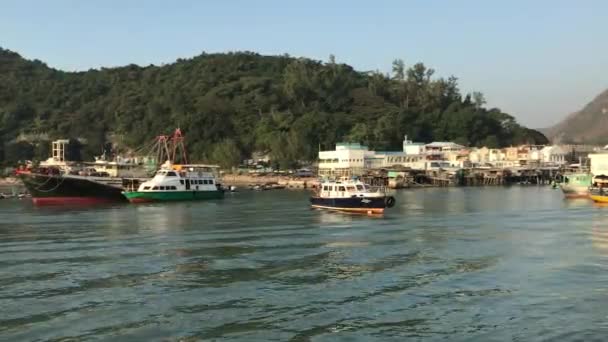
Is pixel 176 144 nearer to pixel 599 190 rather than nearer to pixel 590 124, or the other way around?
pixel 599 190

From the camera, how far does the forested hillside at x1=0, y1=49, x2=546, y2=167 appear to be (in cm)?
14638

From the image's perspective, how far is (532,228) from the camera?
40.6m

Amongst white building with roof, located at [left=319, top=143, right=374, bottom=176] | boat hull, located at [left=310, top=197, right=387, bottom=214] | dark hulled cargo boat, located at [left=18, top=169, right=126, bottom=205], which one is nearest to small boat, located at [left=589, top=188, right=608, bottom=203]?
boat hull, located at [left=310, top=197, right=387, bottom=214]

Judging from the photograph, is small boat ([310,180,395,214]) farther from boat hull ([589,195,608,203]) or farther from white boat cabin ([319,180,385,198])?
boat hull ([589,195,608,203])

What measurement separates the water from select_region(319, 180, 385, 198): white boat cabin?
5.58 meters

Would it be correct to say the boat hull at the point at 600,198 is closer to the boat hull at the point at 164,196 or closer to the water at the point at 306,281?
the water at the point at 306,281

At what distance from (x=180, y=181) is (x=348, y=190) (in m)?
27.2

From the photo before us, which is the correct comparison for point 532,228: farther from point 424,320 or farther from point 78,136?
point 78,136

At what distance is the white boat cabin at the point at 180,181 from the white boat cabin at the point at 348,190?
2369cm

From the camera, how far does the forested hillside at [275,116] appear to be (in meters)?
146

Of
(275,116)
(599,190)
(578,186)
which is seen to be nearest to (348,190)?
(599,190)

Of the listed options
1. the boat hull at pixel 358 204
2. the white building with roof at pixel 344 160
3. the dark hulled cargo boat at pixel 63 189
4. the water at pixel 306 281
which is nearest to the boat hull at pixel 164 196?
the dark hulled cargo boat at pixel 63 189

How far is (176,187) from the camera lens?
234 ft

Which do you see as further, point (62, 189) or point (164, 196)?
point (164, 196)
